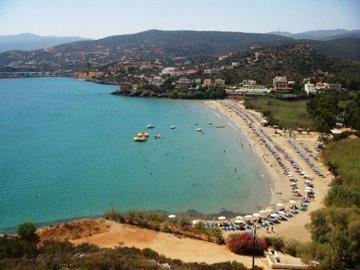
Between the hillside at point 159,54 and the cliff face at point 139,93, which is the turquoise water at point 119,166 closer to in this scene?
the cliff face at point 139,93

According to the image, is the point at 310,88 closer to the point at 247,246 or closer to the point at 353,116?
the point at 353,116

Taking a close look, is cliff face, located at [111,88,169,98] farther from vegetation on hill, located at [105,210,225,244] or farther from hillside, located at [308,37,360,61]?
hillside, located at [308,37,360,61]

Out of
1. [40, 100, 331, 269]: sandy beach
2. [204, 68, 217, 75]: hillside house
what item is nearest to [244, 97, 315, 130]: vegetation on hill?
[40, 100, 331, 269]: sandy beach

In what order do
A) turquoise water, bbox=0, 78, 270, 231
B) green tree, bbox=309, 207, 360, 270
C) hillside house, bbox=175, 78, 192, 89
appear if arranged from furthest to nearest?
hillside house, bbox=175, 78, 192, 89 → turquoise water, bbox=0, 78, 270, 231 → green tree, bbox=309, 207, 360, 270

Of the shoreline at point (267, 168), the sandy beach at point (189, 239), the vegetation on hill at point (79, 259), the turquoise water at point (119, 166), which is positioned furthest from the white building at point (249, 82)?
the vegetation on hill at point (79, 259)

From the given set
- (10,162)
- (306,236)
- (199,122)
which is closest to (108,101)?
(199,122)

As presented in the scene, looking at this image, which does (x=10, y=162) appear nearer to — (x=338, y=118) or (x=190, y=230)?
(x=190, y=230)

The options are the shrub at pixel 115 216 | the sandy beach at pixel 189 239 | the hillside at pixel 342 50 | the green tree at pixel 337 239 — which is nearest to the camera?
the green tree at pixel 337 239

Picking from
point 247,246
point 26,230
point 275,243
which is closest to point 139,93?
point 26,230

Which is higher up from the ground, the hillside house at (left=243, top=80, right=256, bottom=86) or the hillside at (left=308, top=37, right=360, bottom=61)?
the hillside at (left=308, top=37, right=360, bottom=61)
